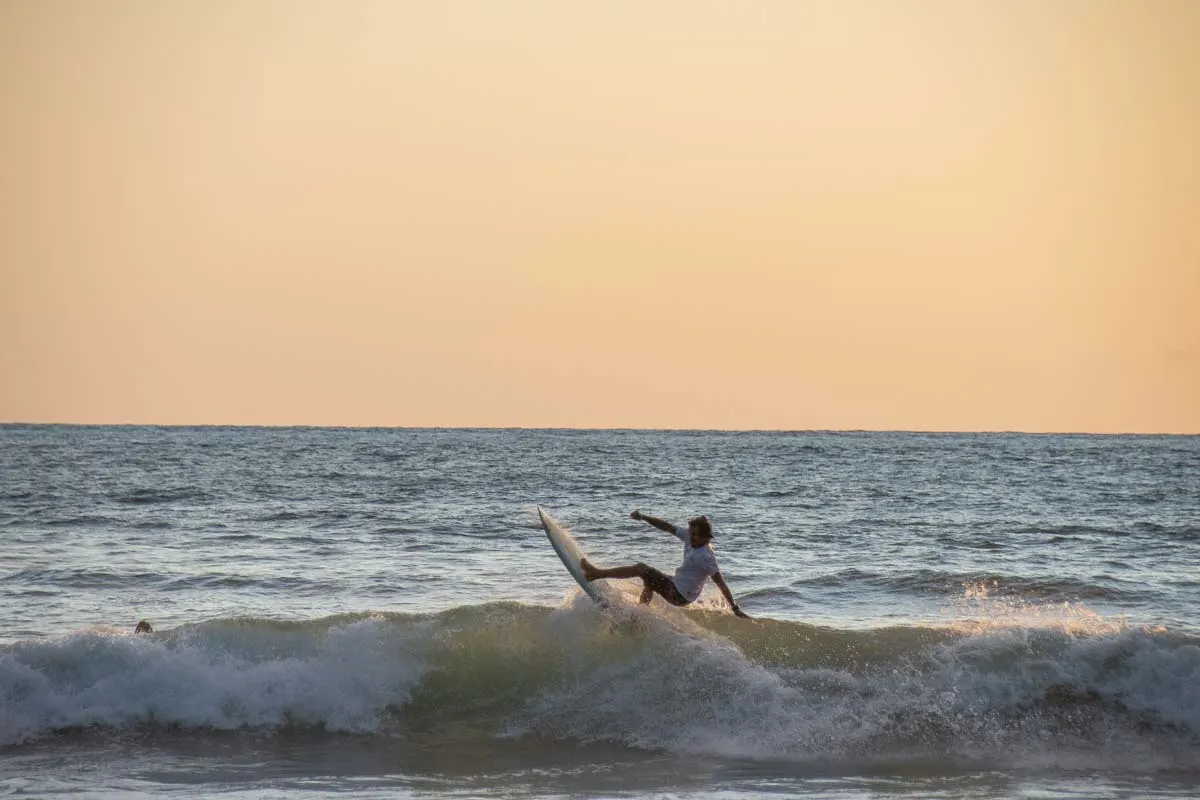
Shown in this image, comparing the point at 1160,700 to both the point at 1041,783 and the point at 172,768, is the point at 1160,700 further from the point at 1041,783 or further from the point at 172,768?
the point at 172,768

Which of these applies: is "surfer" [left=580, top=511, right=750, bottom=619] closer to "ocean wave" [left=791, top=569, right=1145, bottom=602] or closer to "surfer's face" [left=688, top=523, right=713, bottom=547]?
"surfer's face" [left=688, top=523, right=713, bottom=547]

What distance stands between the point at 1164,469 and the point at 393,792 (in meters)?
54.4

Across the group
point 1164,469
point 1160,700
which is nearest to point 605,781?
point 1160,700

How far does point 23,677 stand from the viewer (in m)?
13.2

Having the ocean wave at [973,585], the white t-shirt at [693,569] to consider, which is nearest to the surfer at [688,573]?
the white t-shirt at [693,569]

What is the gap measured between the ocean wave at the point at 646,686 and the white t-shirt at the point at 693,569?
1.95ft

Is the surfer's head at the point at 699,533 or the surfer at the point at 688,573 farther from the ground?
the surfer's head at the point at 699,533

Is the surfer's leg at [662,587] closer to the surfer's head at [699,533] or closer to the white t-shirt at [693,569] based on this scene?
the white t-shirt at [693,569]

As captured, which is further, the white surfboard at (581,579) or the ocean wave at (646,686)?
the white surfboard at (581,579)

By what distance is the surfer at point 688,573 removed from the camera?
1368cm

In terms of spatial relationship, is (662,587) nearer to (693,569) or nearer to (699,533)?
(693,569)

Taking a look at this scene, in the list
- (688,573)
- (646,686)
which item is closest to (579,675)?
(646,686)

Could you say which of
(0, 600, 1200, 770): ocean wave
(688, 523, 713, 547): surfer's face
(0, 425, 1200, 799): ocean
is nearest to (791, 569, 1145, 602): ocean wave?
(0, 425, 1200, 799): ocean

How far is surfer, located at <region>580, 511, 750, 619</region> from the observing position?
1368 cm
